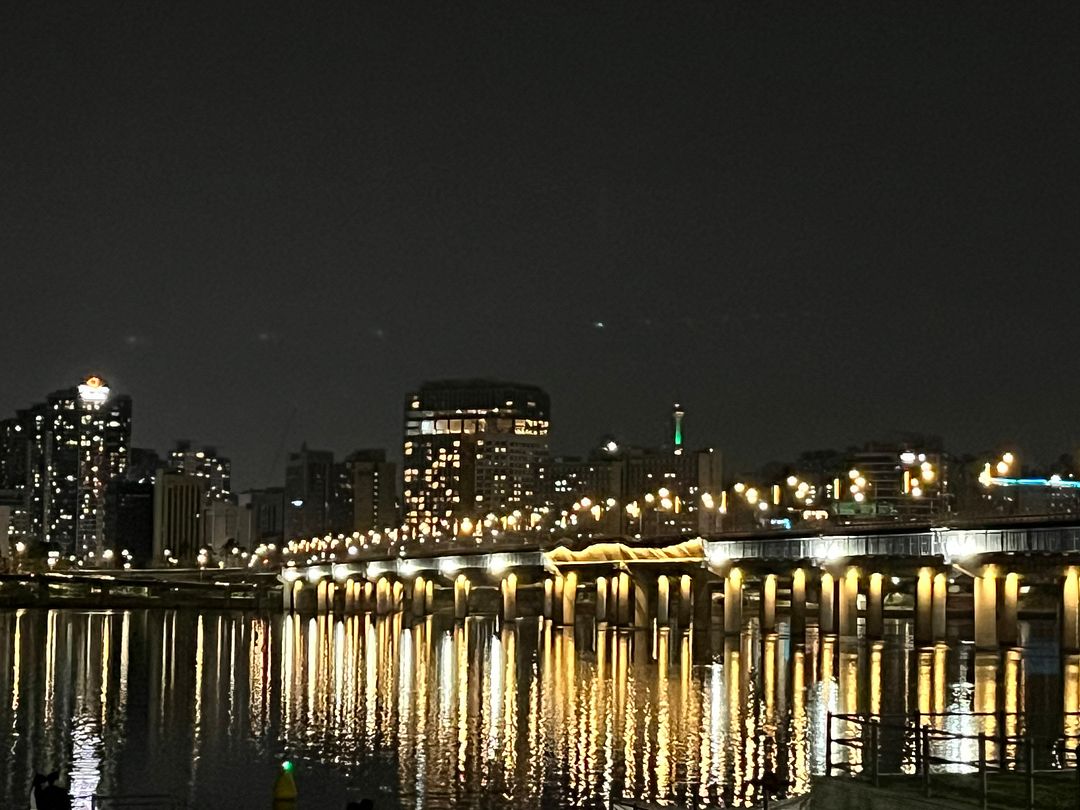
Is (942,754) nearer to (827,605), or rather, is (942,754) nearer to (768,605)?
(827,605)

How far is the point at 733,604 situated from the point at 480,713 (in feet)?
286

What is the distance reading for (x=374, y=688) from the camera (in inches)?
3782

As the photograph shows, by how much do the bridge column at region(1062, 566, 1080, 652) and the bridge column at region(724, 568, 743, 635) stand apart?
39060 millimetres

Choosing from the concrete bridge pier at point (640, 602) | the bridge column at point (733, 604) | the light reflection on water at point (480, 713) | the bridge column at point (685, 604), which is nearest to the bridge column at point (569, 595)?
the concrete bridge pier at point (640, 602)

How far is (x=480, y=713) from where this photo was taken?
265 feet

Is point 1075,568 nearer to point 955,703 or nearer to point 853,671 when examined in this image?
point 853,671

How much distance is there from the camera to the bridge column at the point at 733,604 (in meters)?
164

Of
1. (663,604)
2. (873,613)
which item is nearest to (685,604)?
(663,604)

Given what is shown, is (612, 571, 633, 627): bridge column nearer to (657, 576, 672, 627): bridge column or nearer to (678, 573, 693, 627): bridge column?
(657, 576, 672, 627): bridge column

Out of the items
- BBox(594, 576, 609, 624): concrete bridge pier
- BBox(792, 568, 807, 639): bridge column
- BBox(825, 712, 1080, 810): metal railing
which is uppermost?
BBox(825, 712, 1080, 810): metal railing

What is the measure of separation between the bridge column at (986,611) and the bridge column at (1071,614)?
16.6 ft

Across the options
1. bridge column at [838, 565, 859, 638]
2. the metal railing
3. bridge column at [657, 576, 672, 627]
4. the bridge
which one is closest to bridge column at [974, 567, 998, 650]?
the bridge

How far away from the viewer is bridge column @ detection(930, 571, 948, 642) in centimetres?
14388

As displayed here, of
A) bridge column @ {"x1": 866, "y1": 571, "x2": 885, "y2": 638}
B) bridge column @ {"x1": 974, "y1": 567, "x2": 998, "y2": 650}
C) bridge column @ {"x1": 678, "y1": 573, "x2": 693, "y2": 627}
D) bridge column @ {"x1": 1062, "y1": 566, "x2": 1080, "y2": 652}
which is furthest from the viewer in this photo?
bridge column @ {"x1": 678, "y1": 573, "x2": 693, "y2": 627}
